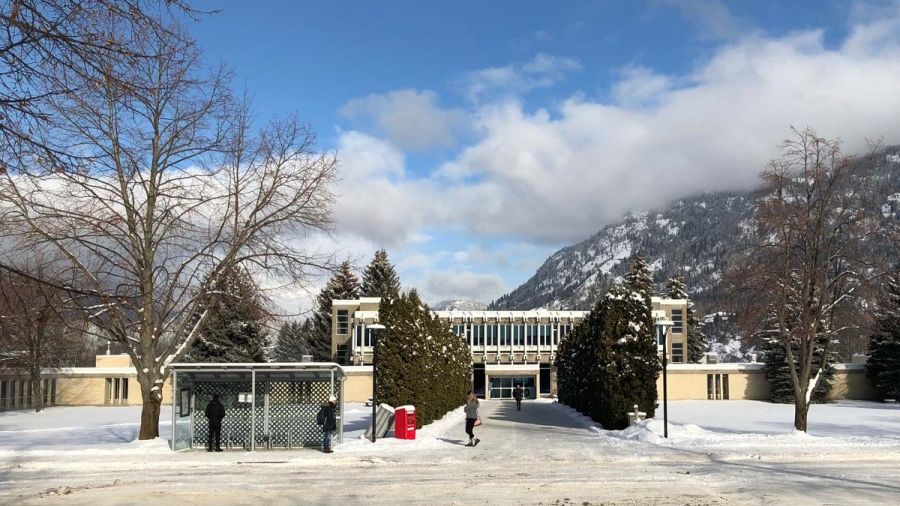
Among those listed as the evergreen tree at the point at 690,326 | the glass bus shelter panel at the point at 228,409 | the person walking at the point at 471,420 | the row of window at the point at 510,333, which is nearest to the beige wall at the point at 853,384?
the evergreen tree at the point at 690,326

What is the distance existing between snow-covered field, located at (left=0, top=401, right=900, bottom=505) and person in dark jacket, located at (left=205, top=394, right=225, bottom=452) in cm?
55

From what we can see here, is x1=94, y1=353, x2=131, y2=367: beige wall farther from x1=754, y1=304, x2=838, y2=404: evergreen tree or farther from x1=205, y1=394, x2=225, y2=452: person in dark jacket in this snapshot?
x1=754, y1=304, x2=838, y2=404: evergreen tree

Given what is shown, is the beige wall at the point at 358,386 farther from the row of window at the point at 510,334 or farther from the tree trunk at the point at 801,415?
the tree trunk at the point at 801,415

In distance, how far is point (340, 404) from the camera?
22609mm

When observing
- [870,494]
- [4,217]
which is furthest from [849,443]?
[4,217]

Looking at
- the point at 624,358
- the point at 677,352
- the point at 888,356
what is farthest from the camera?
the point at 677,352

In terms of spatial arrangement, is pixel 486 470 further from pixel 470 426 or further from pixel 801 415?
pixel 801 415

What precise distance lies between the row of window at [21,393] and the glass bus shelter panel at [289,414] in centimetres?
3866

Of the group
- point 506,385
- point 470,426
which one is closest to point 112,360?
point 506,385

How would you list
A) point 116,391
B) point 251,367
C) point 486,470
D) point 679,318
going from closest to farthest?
point 486,470
point 251,367
point 116,391
point 679,318

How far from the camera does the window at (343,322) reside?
72750mm

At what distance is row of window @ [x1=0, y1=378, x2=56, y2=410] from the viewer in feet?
171

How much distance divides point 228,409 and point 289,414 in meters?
1.85

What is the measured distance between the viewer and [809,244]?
24.9 m
